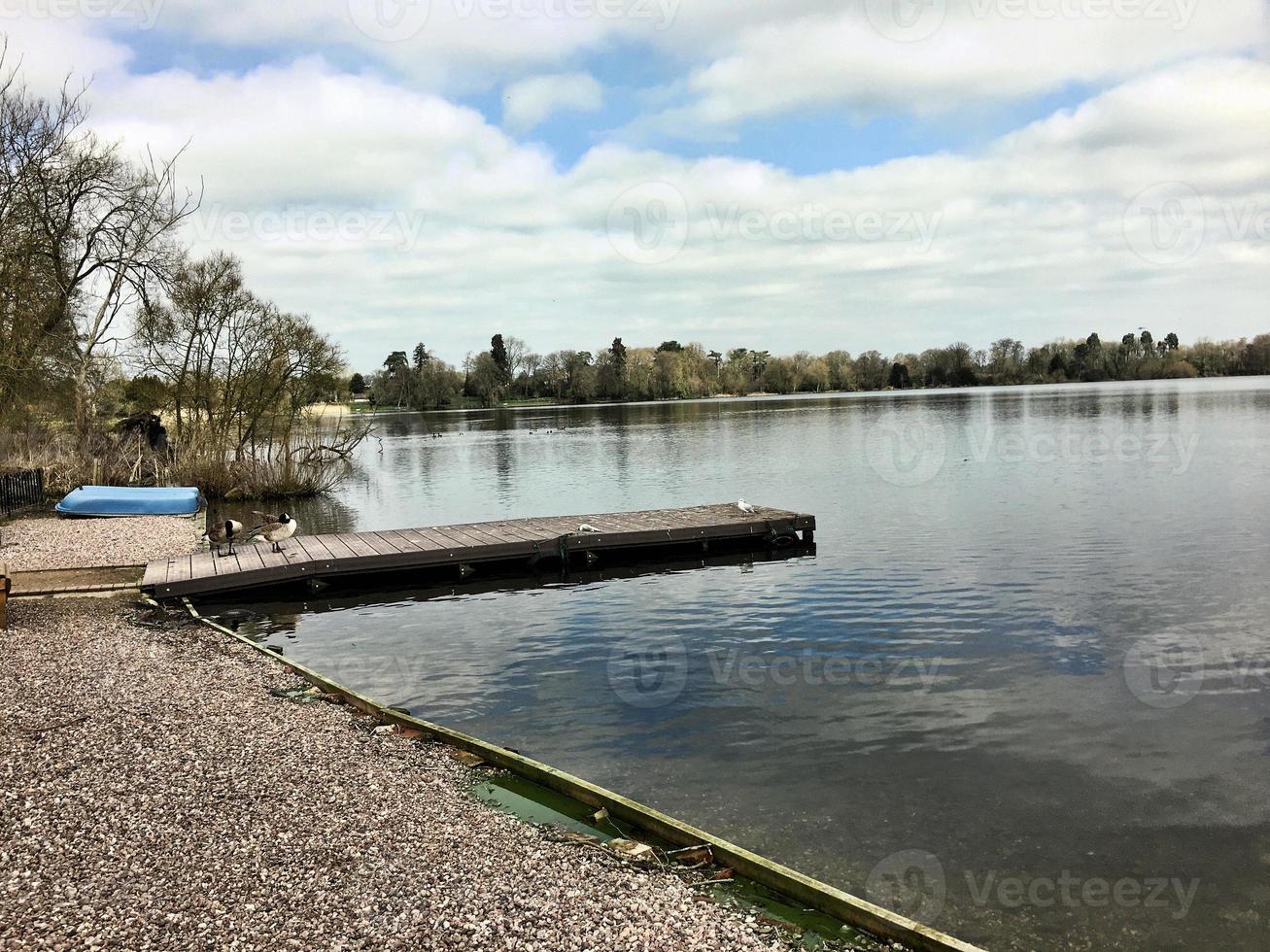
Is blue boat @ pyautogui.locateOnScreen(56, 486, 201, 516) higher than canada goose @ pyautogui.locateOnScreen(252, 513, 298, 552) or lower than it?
higher

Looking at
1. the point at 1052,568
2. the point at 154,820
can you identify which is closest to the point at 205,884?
the point at 154,820

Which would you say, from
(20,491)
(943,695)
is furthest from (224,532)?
(943,695)

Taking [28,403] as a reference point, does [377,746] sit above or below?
below

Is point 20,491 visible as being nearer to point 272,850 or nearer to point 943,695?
point 272,850

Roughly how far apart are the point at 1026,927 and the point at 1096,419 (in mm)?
67006

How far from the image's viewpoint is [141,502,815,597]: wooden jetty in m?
17.9

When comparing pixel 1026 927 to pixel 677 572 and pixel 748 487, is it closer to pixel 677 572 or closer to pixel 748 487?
pixel 677 572

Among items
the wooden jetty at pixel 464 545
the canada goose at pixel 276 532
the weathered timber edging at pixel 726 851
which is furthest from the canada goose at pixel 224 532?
the weathered timber edging at pixel 726 851

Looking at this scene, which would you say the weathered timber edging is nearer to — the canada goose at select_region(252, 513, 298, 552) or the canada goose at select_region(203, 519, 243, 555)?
the canada goose at select_region(203, 519, 243, 555)

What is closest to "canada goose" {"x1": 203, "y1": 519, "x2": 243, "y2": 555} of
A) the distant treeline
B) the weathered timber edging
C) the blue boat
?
the blue boat

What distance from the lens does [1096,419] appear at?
65.9 m

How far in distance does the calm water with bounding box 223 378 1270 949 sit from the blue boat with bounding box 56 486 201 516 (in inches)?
205

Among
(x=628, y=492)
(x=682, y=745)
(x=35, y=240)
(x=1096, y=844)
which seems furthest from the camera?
(x=628, y=492)

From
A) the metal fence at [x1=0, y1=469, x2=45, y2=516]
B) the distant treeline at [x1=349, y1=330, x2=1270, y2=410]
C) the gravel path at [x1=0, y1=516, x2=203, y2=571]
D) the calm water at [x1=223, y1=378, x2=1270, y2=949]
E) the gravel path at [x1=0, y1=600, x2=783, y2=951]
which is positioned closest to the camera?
the gravel path at [x1=0, y1=600, x2=783, y2=951]
